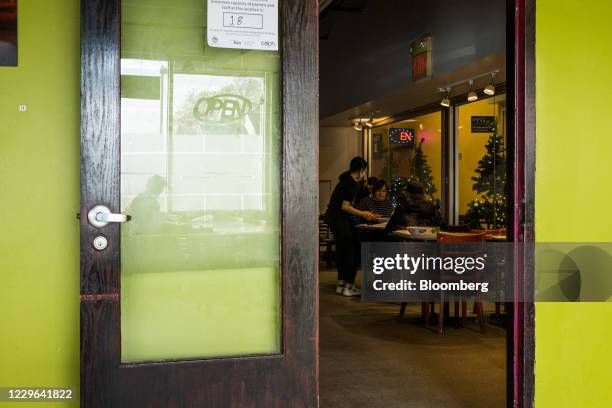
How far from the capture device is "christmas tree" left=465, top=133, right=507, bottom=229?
350 inches

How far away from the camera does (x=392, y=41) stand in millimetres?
9945

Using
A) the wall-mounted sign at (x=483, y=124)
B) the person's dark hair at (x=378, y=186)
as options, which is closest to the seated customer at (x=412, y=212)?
the person's dark hair at (x=378, y=186)

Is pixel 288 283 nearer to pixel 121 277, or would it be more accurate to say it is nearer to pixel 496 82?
pixel 121 277

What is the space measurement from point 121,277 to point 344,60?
10048 millimetres

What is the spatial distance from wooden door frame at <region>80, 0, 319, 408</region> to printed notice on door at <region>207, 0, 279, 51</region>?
0.06m

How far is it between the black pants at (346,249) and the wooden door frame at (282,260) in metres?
5.64

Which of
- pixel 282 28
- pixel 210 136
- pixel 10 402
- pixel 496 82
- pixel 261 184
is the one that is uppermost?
pixel 496 82

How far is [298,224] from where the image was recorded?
10.0 ft

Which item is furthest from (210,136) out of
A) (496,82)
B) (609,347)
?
(496,82)

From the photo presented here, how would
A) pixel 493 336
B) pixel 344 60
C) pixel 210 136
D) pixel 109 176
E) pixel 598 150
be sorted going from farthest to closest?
1. pixel 344 60
2. pixel 493 336
3. pixel 598 150
4. pixel 210 136
5. pixel 109 176

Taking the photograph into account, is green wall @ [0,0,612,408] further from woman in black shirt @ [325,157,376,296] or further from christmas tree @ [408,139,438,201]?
christmas tree @ [408,139,438,201]
